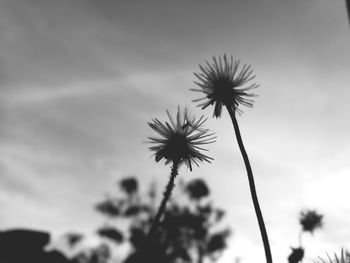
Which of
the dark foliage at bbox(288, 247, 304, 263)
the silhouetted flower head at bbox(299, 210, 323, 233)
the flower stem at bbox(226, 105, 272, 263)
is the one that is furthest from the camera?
the silhouetted flower head at bbox(299, 210, 323, 233)

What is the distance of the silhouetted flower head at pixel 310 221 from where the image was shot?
33.3ft

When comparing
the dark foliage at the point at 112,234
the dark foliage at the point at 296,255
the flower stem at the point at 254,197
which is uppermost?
the dark foliage at the point at 112,234

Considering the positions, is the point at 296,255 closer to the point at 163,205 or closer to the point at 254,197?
the point at 254,197

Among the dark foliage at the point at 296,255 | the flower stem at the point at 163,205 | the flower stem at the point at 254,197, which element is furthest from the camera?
the flower stem at the point at 163,205

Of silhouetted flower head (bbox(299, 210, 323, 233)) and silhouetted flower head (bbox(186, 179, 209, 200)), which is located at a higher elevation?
silhouetted flower head (bbox(186, 179, 209, 200))

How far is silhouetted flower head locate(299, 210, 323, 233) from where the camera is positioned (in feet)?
33.3

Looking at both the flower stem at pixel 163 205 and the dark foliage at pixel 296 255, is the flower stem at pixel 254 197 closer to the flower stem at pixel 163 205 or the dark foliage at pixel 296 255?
the dark foliage at pixel 296 255

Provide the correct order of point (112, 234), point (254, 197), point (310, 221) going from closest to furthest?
point (254, 197), point (310, 221), point (112, 234)

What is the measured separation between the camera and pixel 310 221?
10.2 meters

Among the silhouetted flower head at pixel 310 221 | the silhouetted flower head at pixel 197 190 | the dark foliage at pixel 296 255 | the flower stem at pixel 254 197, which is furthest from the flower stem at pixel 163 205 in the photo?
the silhouetted flower head at pixel 197 190

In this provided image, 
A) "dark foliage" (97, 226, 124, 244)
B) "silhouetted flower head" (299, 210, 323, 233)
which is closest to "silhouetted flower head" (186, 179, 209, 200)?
"dark foliage" (97, 226, 124, 244)

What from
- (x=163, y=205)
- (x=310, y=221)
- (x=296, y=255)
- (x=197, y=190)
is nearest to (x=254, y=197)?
(x=296, y=255)

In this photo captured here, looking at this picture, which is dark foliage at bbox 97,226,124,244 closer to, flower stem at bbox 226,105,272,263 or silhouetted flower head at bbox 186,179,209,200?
silhouetted flower head at bbox 186,179,209,200

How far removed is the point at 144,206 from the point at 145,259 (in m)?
32.8
